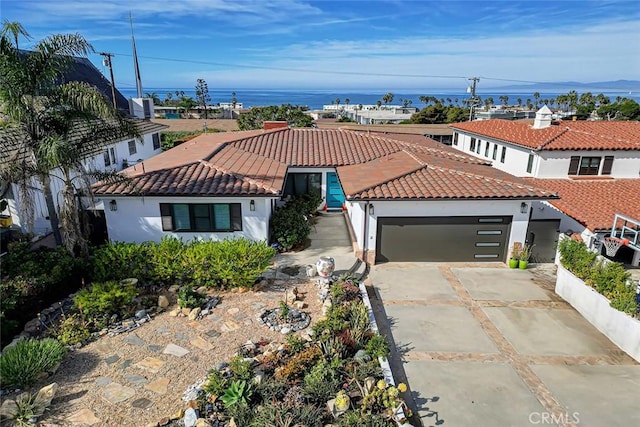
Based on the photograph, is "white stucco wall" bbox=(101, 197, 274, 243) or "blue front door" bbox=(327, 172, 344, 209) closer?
"white stucco wall" bbox=(101, 197, 274, 243)

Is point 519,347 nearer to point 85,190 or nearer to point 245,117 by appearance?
point 85,190

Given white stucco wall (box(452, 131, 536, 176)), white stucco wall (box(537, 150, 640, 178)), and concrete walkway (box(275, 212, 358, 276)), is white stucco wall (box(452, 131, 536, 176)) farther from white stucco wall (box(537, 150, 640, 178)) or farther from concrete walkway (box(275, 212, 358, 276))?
concrete walkway (box(275, 212, 358, 276))

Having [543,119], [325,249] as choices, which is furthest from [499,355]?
[543,119]

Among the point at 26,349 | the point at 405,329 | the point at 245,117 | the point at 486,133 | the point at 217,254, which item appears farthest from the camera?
the point at 245,117

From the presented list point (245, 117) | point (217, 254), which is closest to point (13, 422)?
point (217, 254)

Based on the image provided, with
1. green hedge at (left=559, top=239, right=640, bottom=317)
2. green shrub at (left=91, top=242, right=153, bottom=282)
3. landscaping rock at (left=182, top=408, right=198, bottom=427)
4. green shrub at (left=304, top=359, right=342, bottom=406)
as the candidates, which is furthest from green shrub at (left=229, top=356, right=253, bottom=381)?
green hedge at (left=559, top=239, right=640, bottom=317)

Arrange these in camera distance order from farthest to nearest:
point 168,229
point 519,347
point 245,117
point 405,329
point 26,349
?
point 245,117 < point 168,229 < point 405,329 < point 519,347 < point 26,349

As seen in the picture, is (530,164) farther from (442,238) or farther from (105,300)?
(105,300)
